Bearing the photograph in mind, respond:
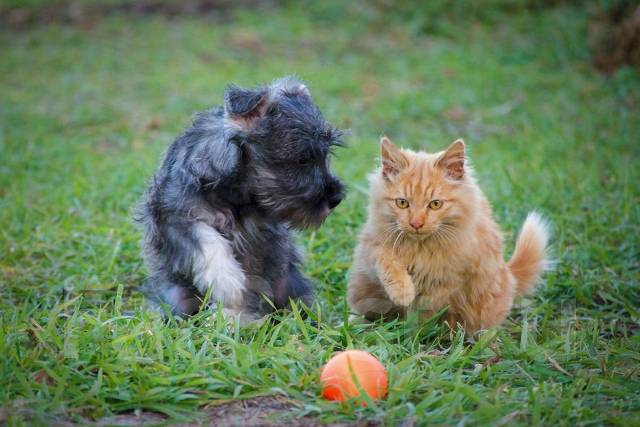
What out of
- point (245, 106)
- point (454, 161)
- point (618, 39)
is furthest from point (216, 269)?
point (618, 39)

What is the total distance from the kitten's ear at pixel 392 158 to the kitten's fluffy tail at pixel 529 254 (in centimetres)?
103

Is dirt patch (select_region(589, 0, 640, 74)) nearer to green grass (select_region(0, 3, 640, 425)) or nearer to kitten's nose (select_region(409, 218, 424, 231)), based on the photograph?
green grass (select_region(0, 3, 640, 425))

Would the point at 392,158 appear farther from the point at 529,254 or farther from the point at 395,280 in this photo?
the point at 529,254

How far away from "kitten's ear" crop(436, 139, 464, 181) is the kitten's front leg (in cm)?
59

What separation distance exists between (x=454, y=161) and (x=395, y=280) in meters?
0.74

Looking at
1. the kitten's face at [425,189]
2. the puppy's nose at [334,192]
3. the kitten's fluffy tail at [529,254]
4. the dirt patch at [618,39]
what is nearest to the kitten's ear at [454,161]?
the kitten's face at [425,189]

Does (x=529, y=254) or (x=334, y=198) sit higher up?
(x=334, y=198)

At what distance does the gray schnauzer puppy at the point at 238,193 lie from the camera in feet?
14.9

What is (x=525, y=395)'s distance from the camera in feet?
12.5

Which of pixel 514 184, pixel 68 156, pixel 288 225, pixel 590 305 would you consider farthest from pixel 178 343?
pixel 68 156

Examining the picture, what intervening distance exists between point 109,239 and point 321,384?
2.89 m

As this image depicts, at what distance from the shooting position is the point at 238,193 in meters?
4.69

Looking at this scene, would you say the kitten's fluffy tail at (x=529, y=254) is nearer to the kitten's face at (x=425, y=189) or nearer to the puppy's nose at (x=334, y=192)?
the kitten's face at (x=425, y=189)

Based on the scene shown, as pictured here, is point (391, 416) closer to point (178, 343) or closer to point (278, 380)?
point (278, 380)
